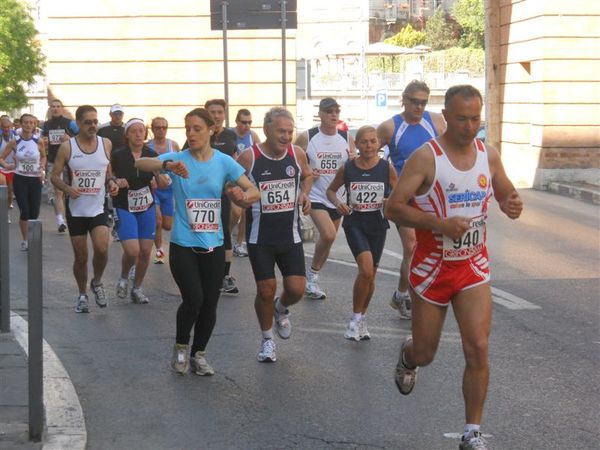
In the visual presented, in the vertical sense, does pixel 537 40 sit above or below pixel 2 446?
above

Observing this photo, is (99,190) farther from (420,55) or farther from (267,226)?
(420,55)

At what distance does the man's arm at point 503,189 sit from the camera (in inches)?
262

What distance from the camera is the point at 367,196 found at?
10.0 meters

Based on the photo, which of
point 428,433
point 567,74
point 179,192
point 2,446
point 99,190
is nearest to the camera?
point 2,446

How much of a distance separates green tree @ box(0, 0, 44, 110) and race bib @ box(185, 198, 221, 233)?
4167cm

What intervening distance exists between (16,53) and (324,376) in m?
45.7

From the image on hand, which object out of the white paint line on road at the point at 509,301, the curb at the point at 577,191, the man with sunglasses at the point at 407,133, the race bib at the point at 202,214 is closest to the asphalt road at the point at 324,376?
the white paint line on road at the point at 509,301

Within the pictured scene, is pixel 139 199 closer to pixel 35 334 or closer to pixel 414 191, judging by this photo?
pixel 35 334

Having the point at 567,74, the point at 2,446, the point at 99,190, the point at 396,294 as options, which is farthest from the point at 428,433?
the point at 567,74

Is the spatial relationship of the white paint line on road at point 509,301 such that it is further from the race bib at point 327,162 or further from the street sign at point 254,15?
the street sign at point 254,15

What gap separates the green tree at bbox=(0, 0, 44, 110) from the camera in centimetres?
4953

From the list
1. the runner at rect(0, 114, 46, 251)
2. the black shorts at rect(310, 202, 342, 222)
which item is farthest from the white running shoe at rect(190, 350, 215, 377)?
the runner at rect(0, 114, 46, 251)

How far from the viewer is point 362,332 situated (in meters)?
9.76

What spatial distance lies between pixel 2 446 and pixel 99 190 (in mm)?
5246
